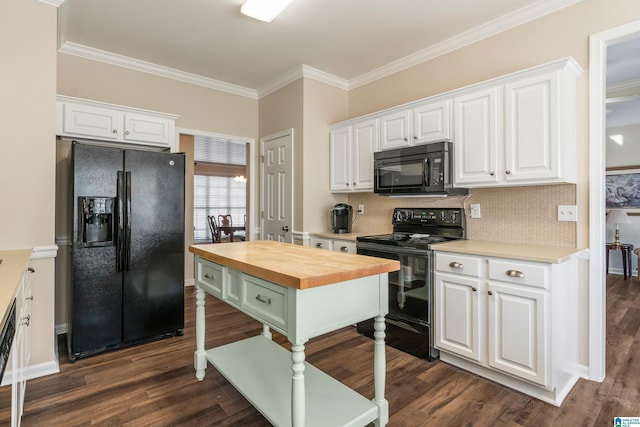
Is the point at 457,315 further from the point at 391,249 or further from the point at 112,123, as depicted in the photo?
the point at 112,123

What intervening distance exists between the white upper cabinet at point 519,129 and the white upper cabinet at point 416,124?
0.11 meters

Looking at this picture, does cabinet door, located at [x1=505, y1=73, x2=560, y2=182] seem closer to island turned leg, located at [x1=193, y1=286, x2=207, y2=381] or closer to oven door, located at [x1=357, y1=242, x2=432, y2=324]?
oven door, located at [x1=357, y1=242, x2=432, y2=324]

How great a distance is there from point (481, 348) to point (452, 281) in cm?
47

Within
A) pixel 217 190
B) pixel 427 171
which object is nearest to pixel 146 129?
pixel 427 171

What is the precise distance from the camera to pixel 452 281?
2449 millimetres

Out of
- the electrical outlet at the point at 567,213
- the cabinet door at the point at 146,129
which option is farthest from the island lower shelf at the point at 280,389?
the cabinet door at the point at 146,129

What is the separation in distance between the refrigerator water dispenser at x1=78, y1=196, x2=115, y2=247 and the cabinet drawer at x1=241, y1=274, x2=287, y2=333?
168cm

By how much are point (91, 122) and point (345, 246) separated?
102 inches

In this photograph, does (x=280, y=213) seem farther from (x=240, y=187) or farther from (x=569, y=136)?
(x=240, y=187)

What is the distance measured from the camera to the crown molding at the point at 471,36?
101 inches

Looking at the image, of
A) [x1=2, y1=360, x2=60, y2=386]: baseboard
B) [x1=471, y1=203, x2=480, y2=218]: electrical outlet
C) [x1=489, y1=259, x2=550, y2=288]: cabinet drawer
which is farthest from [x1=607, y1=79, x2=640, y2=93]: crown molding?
[x1=2, y1=360, x2=60, y2=386]: baseboard

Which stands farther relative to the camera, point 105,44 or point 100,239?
point 105,44

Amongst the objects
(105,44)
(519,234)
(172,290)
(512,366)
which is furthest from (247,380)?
(105,44)

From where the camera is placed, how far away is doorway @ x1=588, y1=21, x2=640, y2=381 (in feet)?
7.55
